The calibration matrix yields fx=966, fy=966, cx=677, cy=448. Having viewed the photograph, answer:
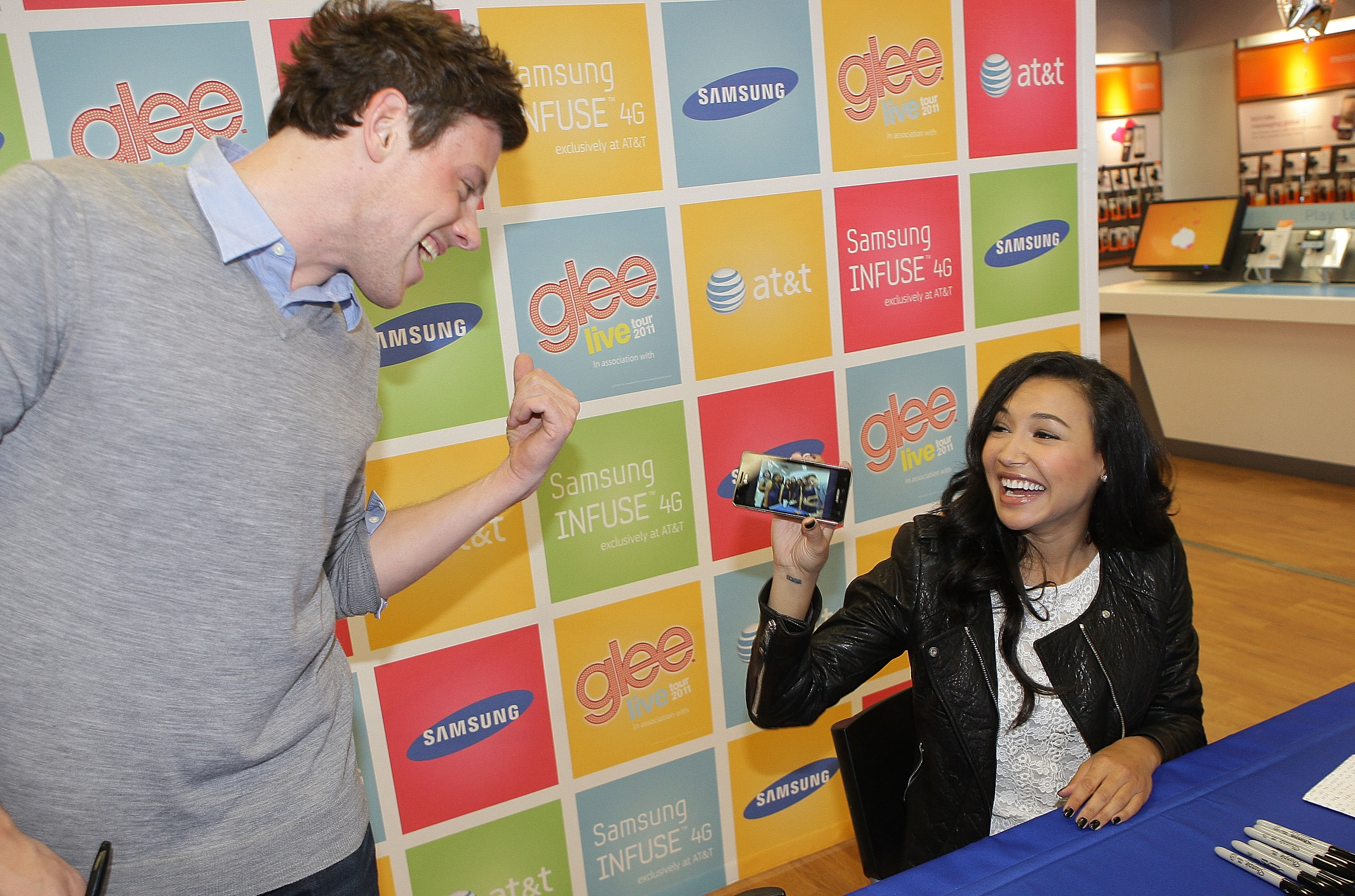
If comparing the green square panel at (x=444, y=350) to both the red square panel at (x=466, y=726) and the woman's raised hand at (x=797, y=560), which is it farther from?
the woman's raised hand at (x=797, y=560)

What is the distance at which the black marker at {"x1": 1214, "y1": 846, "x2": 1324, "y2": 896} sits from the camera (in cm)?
105

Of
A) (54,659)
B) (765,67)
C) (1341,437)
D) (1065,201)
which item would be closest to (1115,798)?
(54,659)

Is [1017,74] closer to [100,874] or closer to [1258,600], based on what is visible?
[1258,600]

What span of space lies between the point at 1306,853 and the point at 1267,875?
0.06 metres

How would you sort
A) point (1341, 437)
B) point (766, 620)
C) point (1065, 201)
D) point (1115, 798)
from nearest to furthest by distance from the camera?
point (1115, 798), point (766, 620), point (1065, 201), point (1341, 437)

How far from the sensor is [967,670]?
5.49 feet

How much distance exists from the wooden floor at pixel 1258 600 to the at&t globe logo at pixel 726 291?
1571 mm

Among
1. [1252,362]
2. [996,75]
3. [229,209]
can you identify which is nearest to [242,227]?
[229,209]

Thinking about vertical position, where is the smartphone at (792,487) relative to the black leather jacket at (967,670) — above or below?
above

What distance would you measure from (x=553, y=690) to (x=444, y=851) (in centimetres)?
46

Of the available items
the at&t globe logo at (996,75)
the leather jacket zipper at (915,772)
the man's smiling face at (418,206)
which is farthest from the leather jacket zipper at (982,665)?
the at&t globe logo at (996,75)

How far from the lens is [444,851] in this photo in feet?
7.68

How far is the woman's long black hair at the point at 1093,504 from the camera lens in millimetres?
1707

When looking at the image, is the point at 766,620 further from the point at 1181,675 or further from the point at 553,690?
the point at 553,690
